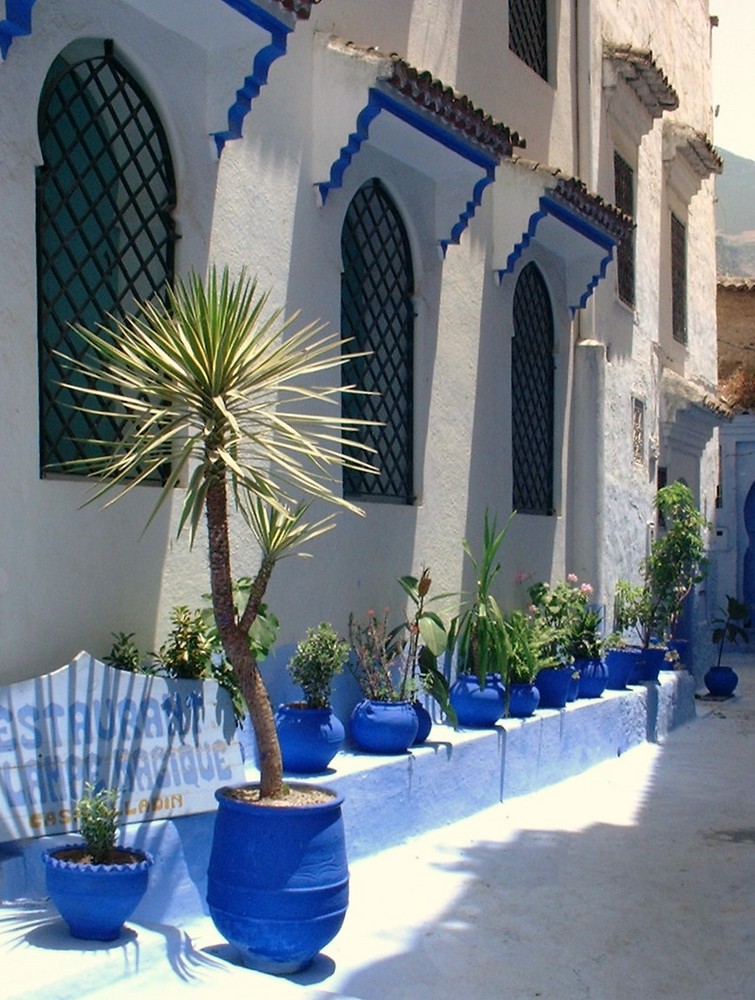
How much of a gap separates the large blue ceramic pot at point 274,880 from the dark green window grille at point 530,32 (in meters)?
7.73

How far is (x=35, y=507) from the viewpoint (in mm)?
5480

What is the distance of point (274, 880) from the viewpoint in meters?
4.95

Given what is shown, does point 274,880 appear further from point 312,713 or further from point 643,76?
point 643,76

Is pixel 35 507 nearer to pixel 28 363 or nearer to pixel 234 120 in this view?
pixel 28 363

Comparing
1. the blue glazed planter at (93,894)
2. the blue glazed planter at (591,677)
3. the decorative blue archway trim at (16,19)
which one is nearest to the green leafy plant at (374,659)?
the blue glazed planter at (591,677)

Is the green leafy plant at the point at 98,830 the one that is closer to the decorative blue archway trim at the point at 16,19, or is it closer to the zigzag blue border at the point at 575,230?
the decorative blue archway trim at the point at 16,19

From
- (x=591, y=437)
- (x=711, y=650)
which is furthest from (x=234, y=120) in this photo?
(x=711, y=650)

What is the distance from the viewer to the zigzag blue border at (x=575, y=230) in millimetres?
9836

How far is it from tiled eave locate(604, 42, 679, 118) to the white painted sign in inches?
353

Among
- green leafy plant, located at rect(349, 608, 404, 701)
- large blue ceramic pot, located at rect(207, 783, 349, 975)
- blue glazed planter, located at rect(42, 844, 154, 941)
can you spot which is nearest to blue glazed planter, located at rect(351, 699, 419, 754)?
green leafy plant, located at rect(349, 608, 404, 701)

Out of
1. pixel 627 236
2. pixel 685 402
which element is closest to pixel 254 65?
pixel 627 236

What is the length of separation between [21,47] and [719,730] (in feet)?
32.5

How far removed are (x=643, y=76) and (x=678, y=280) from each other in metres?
3.76

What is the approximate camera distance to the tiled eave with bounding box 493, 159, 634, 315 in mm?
9758
